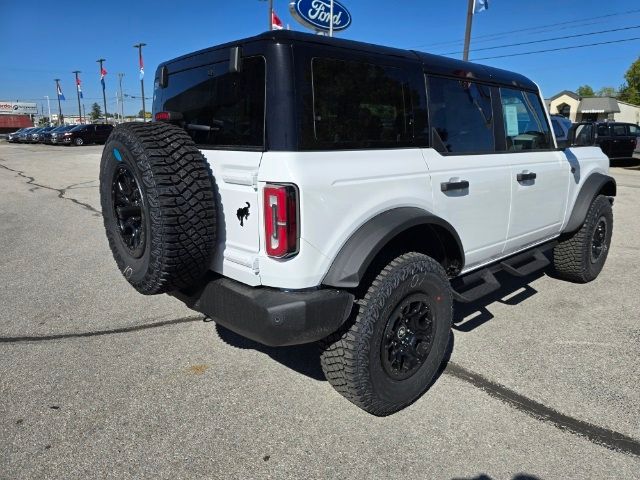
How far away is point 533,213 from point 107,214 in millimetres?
3210

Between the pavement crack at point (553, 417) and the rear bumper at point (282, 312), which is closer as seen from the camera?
the rear bumper at point (282, 312)

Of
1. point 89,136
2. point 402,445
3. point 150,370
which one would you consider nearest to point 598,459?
point 402,445

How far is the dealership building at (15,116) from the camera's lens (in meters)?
70.1

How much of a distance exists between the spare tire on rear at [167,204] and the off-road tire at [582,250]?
381cm

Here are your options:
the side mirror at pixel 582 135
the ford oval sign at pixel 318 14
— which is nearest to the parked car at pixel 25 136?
the ford oval sign at pixel 318 14

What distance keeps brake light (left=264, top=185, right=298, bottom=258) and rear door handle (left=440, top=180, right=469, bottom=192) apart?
1.13 m

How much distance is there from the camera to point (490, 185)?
3352 millimetres

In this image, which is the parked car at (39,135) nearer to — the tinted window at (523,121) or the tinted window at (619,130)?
the tinted window at (619,130)

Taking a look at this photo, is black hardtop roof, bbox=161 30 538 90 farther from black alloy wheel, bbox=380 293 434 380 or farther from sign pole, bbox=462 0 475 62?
sign pole, bbox=462 0 475 62

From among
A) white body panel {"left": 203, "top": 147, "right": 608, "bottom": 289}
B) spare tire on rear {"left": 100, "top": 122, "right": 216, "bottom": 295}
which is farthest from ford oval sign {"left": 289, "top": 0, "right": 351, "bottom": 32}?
spare tire on rear {"left": 100, "top": 122, "right": 216, "bottom": 295}

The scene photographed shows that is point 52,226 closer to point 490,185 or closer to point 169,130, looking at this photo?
point 169,130

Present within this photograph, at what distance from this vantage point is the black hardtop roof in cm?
237

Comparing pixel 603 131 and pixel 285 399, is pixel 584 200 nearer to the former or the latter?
pixel 285 399

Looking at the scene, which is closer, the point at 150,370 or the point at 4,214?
the point at 150,370
